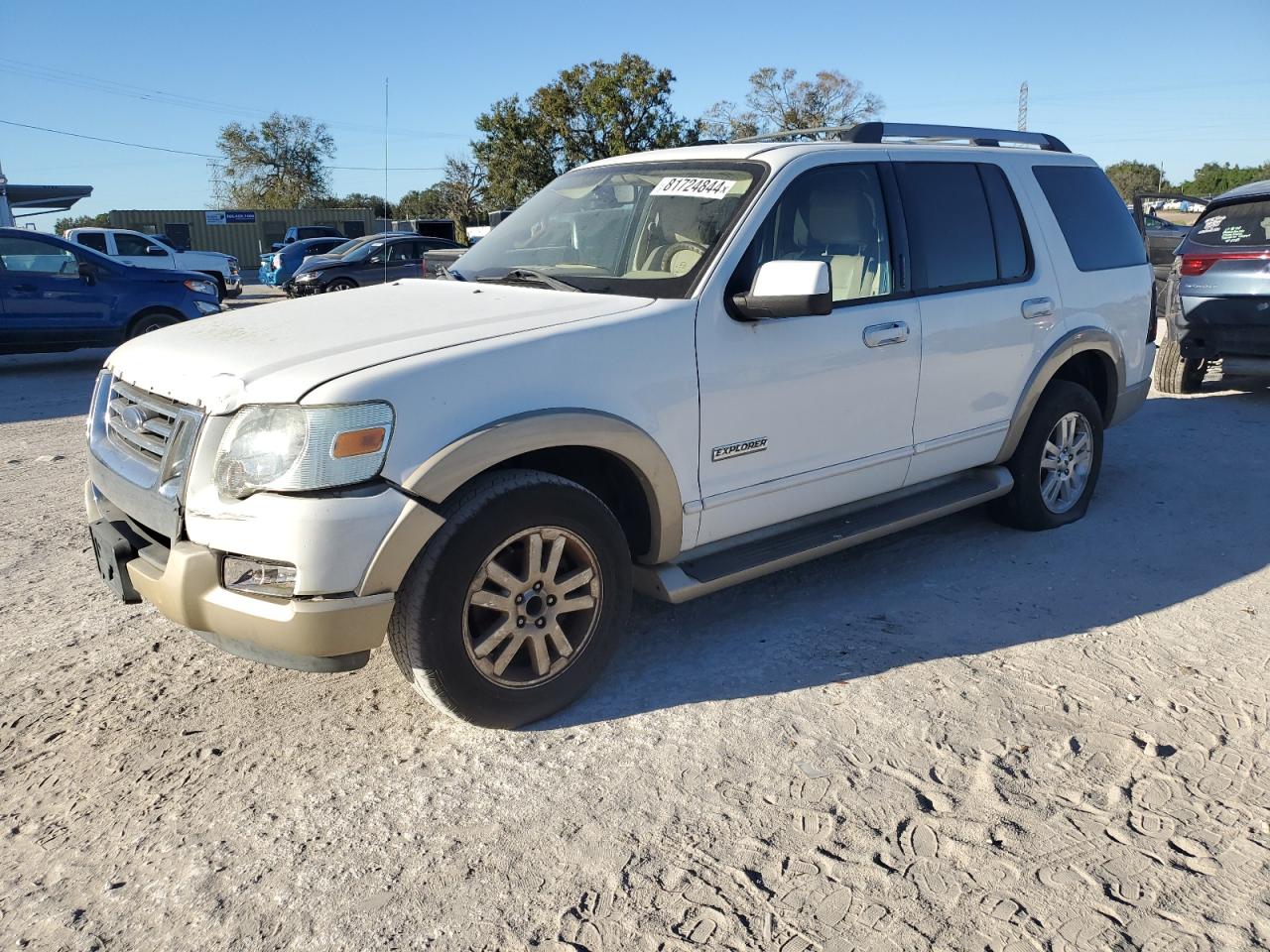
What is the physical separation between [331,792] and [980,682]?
7.29 ft

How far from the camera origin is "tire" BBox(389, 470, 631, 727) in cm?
298

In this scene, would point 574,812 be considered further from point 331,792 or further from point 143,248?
point 143,248

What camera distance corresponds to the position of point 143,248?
857 inches

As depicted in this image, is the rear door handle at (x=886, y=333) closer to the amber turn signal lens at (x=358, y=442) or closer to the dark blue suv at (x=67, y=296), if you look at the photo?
the amber turn signal lens at (x=358, y=442)

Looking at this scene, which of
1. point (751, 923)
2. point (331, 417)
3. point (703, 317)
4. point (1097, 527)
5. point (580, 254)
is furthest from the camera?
point (1097, 527)

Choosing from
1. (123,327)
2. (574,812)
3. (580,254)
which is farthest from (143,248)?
(574,812)

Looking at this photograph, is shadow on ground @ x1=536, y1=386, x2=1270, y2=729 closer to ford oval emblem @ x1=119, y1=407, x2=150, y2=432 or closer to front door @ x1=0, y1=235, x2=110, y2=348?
ford oval emblem @ x1=119, y1=407, x2=150, y2=432

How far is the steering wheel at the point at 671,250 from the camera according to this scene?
12.3ft

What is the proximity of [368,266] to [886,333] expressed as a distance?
1608 centimetres

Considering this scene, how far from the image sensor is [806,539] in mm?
3973

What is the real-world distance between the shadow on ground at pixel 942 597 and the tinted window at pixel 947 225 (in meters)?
1.34

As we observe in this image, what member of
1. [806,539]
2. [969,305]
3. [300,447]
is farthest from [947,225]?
[300,447]

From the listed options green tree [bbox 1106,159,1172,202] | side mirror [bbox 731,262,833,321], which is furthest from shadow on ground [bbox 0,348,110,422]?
green tree [bbox 1106,159,1172,202]

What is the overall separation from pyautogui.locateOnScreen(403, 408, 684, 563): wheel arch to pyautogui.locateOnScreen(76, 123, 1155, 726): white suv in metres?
0.01
